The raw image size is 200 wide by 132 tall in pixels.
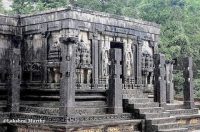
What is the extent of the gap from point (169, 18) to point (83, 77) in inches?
722

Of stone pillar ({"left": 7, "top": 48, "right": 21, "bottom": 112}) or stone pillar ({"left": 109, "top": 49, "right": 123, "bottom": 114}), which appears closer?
stone pillar ({"left": 109, "top": 49, "right": 123, "bottom": 114})

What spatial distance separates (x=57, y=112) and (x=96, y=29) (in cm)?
434

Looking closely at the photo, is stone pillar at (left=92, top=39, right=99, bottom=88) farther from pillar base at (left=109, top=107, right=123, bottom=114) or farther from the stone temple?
pillar base at (left=109, top=107, right=123, bottom=114)

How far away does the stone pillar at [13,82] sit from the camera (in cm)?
1307

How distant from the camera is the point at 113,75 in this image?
13.0 meters

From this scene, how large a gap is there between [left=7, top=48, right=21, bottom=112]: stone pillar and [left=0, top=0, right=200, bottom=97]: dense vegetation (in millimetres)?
14139

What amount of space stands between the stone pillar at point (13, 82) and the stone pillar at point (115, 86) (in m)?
3.37

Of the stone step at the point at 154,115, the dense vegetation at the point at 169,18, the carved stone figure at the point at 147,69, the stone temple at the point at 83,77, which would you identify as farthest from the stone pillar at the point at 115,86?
the dense vegetation at the point at 169,18

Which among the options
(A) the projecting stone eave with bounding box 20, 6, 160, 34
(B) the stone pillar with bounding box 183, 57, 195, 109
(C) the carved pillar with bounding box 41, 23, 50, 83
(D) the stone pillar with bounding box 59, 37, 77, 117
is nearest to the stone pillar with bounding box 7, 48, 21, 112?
(C) the carved pillar with bounding box 41, 23, 50, 83

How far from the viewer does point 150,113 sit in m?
13.4

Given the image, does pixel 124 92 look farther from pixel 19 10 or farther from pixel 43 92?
pixel 19 10

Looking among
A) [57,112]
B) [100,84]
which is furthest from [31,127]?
[100,84]

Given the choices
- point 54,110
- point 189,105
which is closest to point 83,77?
point 54,110

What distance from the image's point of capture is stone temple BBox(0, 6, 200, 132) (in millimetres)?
11414
